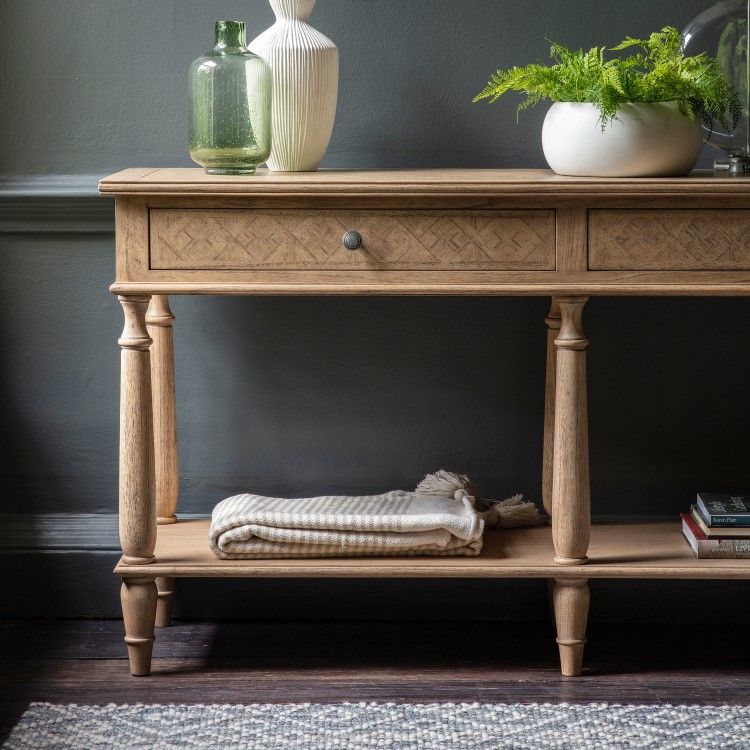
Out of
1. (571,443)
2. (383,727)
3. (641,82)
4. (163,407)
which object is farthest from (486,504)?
(641,82)

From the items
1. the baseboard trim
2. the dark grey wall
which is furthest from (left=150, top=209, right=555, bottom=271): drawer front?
the baseboard trim

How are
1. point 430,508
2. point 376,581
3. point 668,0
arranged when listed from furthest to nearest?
point 376,581
point 668,0
point 430,508

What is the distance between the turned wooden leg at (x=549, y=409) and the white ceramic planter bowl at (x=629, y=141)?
0.33 meters

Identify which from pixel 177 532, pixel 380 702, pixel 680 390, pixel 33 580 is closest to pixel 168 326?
pixel 177 532

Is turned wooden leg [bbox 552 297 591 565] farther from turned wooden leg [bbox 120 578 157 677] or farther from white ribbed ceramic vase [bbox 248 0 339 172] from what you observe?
turned wooden leg [bbox 120 578 157 677]

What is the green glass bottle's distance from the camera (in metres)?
1.64

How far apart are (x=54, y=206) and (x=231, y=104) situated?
1.58 feet

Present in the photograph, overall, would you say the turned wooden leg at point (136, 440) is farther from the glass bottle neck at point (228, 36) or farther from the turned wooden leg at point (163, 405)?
the glass bottle neck at point (228, 36)

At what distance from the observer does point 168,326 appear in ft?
6.19

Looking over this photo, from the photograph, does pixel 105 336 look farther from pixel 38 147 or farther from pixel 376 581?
pixel 376 581

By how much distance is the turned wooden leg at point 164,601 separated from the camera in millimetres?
1933

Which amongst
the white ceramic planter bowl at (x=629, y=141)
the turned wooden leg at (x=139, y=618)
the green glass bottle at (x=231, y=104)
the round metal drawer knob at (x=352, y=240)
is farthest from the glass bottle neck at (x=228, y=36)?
the turned wooden leg at (x=139, y=618)

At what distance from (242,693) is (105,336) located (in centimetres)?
73

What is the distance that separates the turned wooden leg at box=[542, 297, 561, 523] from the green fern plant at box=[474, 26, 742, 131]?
409mm
